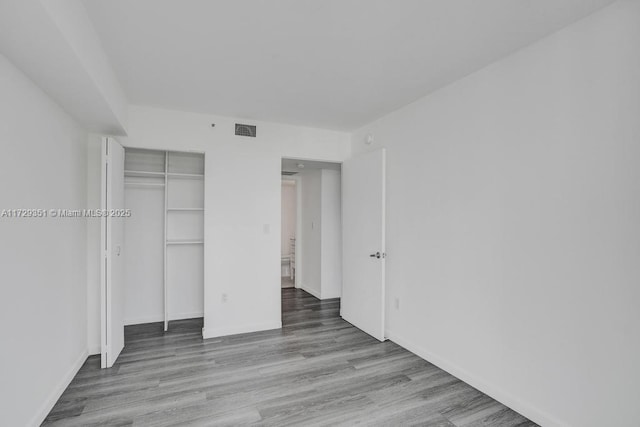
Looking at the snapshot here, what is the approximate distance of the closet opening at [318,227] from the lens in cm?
527

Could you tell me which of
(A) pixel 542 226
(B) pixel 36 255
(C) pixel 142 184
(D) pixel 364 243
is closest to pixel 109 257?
(B) pixel 36 255

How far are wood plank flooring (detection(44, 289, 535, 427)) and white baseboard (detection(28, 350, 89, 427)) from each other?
42 mm

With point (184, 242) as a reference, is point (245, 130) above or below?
above

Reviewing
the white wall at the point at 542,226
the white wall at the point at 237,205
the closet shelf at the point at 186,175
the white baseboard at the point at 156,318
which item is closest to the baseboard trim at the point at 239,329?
the white wall at the point at 237,205

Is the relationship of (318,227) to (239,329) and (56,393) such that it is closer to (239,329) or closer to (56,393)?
(239,329)

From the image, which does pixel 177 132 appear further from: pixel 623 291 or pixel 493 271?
pixel 623 291

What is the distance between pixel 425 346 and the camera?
3039 millimetres

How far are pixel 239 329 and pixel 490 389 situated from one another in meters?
2.63

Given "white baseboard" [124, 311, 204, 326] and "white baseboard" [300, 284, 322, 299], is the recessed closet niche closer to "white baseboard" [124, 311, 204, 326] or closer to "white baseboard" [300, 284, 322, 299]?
"white baseboard" [124, 311, 204, 326]

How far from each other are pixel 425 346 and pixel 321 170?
3.20 metres

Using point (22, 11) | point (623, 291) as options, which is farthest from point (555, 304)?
point (22, 11)

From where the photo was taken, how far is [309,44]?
215 cm

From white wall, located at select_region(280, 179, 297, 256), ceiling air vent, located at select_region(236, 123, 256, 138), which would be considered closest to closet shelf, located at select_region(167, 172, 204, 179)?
ceiling air vent, located at select_region(236, 123, 256, 138)

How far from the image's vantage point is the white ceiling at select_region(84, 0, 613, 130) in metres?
1.77
